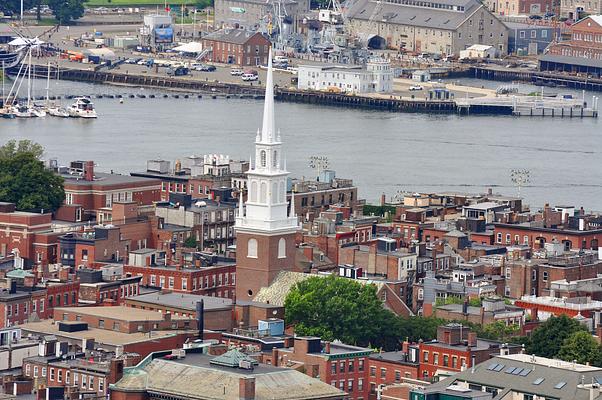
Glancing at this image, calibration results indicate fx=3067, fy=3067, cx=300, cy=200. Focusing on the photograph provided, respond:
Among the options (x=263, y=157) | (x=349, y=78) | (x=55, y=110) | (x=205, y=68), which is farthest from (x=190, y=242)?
(x=205, y=68)

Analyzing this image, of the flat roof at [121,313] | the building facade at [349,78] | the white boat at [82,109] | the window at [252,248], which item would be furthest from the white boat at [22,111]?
the flat roof at [121,313]

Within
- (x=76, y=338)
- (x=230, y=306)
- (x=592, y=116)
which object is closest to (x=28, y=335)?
(x=76, y=338)

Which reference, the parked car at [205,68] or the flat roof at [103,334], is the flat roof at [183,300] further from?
the parked car at [205,68]

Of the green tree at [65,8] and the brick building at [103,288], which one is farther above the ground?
the green tree at [65,8]

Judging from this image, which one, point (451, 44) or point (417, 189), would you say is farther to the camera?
point (451, 44)

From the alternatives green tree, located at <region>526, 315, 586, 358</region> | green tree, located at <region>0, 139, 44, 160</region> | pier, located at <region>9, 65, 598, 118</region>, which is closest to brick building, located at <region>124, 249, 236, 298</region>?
green tree, located at <region>526, 315, 586, 358</region>

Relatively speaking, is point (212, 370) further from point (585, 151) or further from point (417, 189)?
point (585, 151)

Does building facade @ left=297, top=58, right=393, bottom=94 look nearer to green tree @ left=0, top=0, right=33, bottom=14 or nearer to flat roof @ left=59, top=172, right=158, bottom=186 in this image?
green tree @ left=0, top=0, right=33, bottom=14
